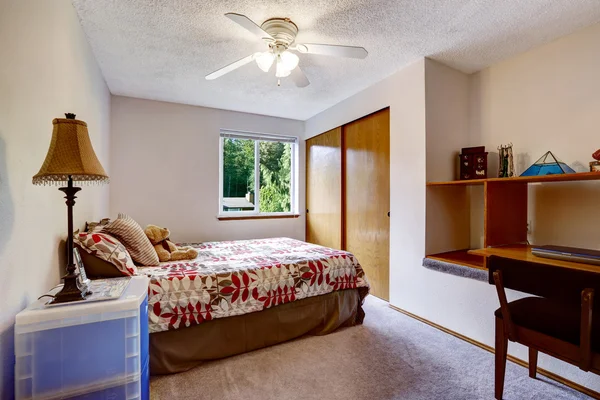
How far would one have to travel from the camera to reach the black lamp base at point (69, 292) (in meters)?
1.17

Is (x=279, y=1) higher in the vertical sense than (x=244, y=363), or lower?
higher

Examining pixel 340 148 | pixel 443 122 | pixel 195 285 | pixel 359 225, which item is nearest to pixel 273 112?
pixel 340 148

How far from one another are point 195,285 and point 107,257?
551 mm

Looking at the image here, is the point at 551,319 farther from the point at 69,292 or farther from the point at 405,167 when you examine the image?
the point at 69,292

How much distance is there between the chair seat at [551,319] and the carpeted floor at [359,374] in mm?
487

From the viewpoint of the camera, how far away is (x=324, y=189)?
13.7 feet

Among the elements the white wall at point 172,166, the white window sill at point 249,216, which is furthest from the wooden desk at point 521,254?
the white wall at point 172,166

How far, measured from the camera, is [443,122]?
8.95 feet

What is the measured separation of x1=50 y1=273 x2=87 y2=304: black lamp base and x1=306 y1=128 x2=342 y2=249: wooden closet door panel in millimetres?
3034

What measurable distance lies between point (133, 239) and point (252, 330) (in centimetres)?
111

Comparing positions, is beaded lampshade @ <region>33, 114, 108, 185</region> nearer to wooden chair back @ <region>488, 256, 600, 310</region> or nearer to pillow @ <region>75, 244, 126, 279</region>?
pillow @ <region>75, 244, 126, 279</region>

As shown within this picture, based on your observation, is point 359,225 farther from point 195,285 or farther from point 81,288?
point 81,288

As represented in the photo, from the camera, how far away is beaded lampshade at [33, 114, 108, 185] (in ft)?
3.64

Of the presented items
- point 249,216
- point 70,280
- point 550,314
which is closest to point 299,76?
A: point 70,280
